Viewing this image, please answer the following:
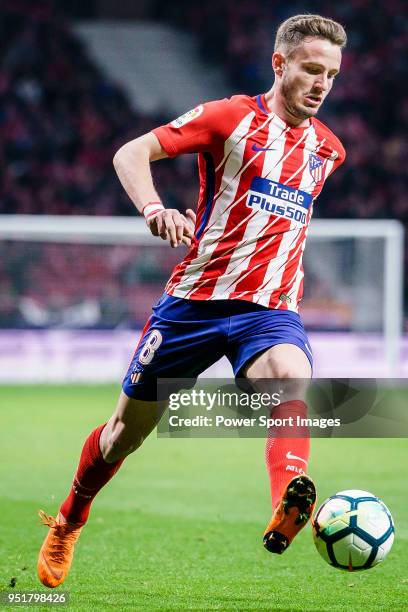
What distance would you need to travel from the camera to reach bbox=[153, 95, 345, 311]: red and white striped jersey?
173 inches

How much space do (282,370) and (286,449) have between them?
1.01ft

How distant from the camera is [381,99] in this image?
21.1 meters

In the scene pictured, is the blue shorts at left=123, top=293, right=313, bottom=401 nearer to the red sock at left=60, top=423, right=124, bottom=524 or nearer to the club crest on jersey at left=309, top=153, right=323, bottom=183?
the red sock at left=60, top=423, right=124, bottom=524

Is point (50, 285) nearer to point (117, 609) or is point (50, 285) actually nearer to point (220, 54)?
point (220, 54)

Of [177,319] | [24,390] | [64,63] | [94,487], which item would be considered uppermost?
[64,63]

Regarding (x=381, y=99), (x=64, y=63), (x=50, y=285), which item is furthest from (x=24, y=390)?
(x=381, y=99)

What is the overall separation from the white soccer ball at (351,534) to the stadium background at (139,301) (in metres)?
0.33

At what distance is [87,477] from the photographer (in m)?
4.85

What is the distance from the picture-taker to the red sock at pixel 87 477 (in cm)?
479

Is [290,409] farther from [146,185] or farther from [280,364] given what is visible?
[146,185]

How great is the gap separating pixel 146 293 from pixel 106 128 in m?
5.27

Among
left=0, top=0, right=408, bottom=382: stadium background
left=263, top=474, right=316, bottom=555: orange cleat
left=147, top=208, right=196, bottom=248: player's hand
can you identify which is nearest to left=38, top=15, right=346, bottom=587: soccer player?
left=147, top=208, right=196, bottom=248: player's hand

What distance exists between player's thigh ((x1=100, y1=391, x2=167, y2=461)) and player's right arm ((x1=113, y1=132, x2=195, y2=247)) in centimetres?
82

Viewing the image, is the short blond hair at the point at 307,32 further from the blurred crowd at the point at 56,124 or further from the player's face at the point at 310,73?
the blurred crowd at the point at 56,124
